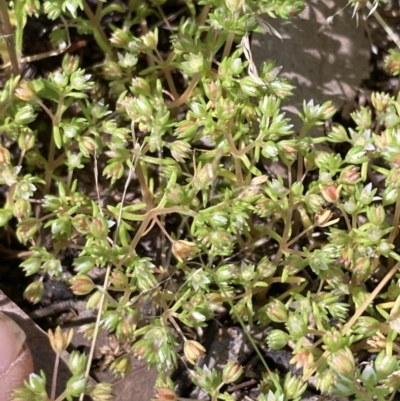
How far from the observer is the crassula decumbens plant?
58.1 inches

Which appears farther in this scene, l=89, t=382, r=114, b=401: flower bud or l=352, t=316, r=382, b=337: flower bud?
l=352, t=316, r=382, b=337: flower bud

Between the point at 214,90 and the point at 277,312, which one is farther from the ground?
the point at 214,90

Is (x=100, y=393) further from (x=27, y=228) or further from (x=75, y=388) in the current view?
(x=27, y=228)

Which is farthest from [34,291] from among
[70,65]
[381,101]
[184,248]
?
[381,101]

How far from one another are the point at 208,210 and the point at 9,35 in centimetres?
62

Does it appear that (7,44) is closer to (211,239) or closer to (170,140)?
(170,140)

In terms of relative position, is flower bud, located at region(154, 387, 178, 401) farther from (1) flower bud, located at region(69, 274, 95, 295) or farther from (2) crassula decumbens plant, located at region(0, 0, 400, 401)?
(1) flower bud, located at region(69, 274, 95, 295)

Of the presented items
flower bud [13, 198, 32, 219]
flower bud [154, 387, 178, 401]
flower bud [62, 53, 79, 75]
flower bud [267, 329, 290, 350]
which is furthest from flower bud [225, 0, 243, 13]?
flower bud [154, 387, 178, 401]

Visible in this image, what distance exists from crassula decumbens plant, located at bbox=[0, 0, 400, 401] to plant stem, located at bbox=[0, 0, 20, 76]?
21 millimetres

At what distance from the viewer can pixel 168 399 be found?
4.66 feet

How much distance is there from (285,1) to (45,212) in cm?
82

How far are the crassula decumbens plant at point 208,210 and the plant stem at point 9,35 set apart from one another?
0.02 m

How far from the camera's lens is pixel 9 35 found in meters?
1.54

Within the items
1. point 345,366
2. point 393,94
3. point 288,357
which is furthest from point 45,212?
point 393,94
